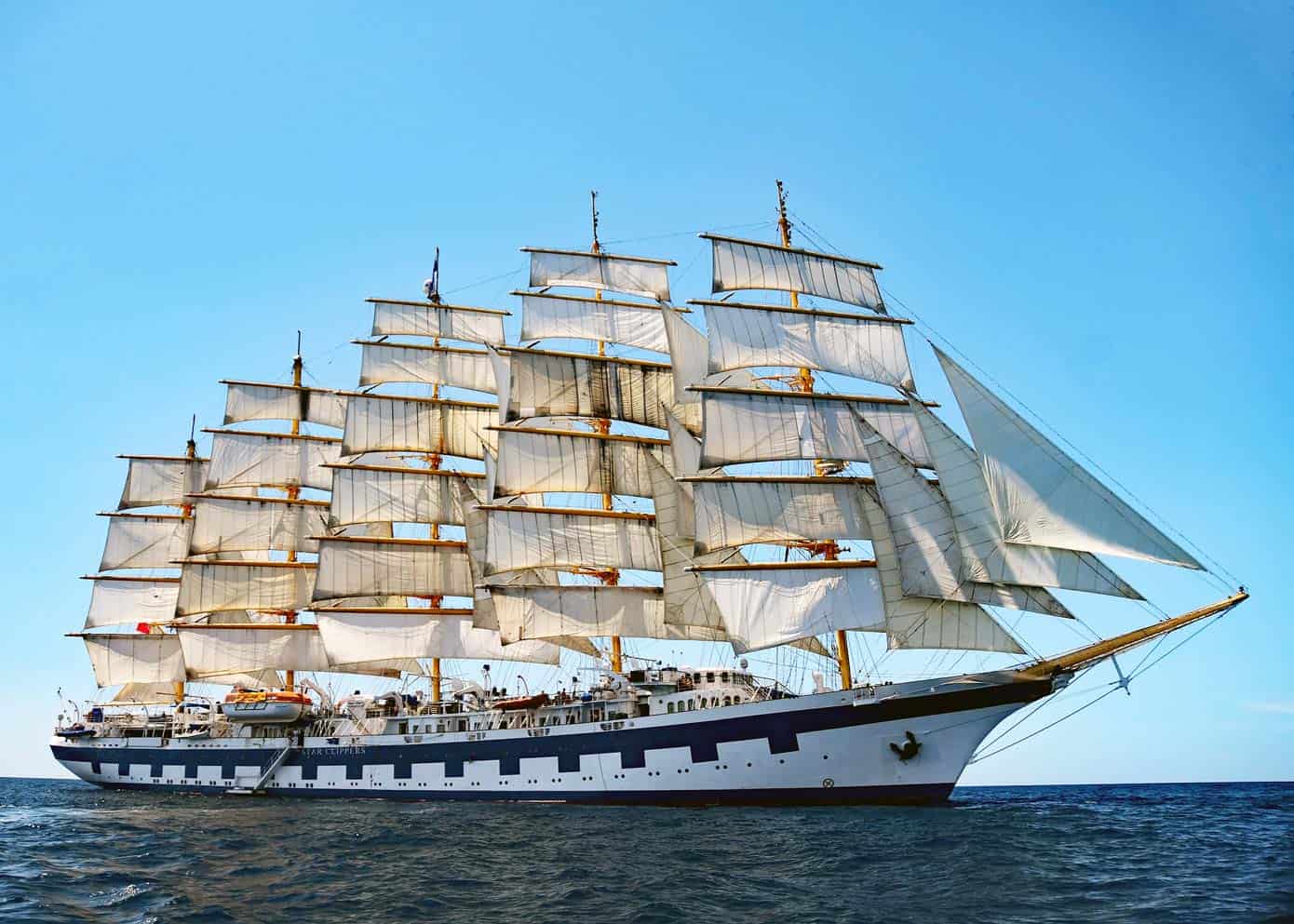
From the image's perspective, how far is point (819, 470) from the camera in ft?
130

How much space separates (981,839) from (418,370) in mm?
40723

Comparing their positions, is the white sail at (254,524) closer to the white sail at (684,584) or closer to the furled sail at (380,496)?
the furled sail at (380,496)

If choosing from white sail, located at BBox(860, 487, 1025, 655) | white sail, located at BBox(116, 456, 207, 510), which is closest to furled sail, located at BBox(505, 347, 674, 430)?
white sail, located at BBox(860, 487, 1025, 655)

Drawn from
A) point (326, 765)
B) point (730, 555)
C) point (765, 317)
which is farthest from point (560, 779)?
point (765, 317)

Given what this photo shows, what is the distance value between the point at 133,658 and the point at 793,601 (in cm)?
4328

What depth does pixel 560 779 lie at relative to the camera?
37.9m

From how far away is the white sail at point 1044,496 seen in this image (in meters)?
28.3

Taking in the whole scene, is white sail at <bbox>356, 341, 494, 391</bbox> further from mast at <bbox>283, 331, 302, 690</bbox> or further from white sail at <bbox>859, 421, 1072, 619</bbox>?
white sail at <bbox>859, 421, 1072, 619</bbox>

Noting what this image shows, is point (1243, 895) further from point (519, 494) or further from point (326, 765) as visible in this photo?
point (326, 765)

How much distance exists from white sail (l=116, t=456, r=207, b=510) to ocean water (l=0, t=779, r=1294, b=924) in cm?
3046

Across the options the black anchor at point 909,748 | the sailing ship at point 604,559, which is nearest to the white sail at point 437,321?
the sailing ship at point 604,559

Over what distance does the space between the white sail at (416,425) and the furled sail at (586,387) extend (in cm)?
576

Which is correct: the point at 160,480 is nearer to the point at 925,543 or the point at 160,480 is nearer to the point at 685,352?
the point at 685,352

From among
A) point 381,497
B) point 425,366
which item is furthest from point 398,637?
point 425,366
